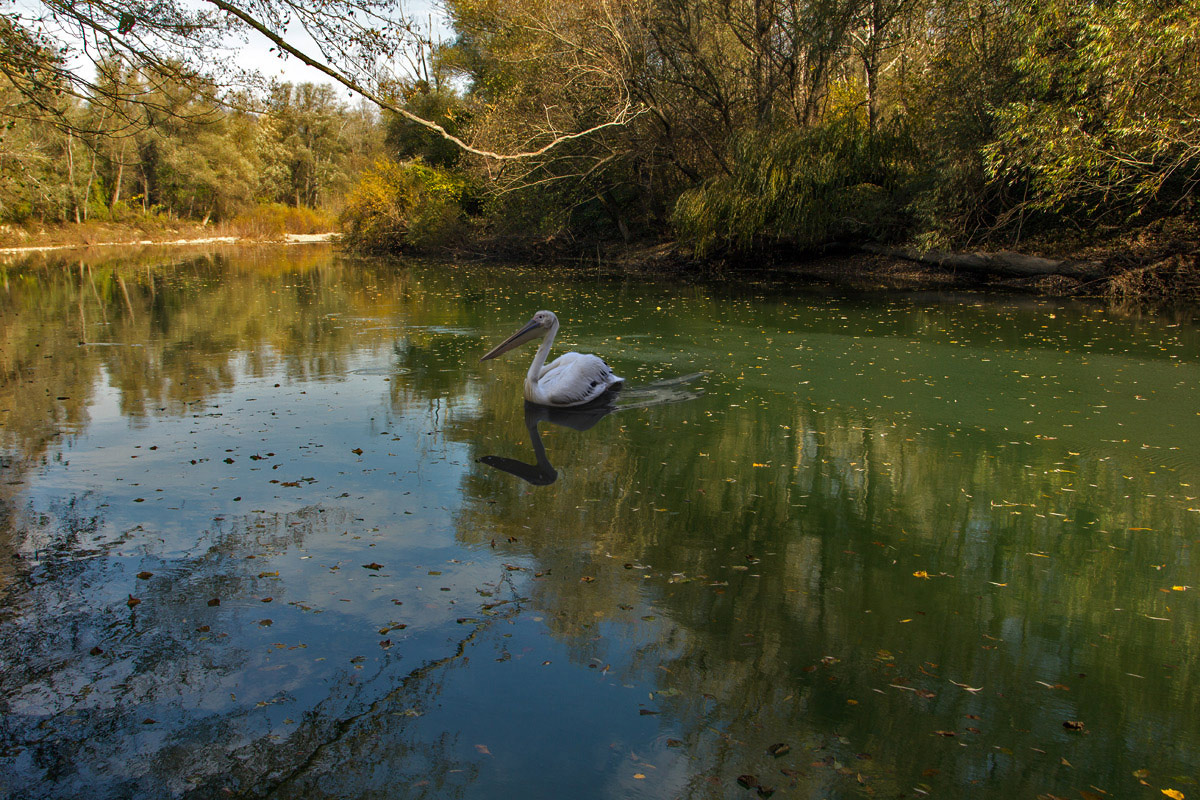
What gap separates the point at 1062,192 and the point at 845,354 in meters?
8.05

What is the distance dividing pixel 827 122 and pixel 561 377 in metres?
16.1

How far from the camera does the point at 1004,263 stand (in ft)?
64.4

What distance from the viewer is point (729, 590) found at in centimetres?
479

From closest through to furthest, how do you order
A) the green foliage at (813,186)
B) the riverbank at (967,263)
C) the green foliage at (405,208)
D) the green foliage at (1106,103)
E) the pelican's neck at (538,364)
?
the pelican's neck at (538,364) → the green foliage at (1106,103) → the riverbank at (967,263) → the green foliage at (813,186) → the green foliage at (405,208)

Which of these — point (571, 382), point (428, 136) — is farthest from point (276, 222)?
point (571, 382)

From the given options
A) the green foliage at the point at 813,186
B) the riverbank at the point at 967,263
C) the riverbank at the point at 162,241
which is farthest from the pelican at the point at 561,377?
the riverbank at the point at 162,241

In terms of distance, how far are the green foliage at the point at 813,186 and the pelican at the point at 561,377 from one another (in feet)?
43.9

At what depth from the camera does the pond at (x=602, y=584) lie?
337 centimetres

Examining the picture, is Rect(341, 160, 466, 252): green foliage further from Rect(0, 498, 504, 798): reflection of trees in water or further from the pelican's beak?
Rect(0, 498, 504, 798): reflection of trees in water

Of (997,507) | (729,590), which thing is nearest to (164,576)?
(729,590)

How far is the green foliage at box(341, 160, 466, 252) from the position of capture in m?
32.6

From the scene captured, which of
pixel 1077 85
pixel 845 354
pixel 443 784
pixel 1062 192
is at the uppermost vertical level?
pixel 1077 85

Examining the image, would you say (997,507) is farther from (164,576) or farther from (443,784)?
(164,576)

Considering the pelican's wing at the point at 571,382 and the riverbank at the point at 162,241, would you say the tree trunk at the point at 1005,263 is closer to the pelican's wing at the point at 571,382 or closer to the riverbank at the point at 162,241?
the pelican's wing at the point at 571,382
